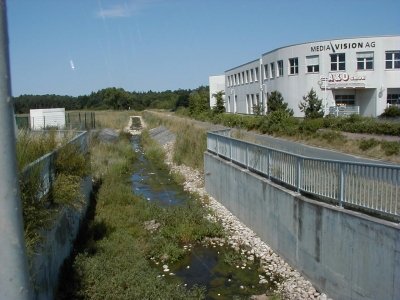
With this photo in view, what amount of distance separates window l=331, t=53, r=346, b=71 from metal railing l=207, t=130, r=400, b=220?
111ft

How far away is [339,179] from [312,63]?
39.0 metres

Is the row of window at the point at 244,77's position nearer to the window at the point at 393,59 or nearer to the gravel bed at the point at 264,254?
the window at the point at 393,59

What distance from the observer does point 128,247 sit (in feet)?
37.7

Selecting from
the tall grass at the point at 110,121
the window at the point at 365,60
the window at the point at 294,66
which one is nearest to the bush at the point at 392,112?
the window at the point at 365,60

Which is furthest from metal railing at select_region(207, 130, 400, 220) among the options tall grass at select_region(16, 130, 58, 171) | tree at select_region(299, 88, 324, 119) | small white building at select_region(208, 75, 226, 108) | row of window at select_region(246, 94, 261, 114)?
small white building at select_region(208, 75, 226, 108)

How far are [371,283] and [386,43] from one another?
40.8 meters

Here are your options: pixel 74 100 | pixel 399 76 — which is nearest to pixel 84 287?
pixel 399 76

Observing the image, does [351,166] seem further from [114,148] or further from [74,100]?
[74,100]

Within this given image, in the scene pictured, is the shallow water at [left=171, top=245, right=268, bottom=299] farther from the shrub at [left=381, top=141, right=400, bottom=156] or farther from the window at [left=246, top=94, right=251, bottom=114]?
the window at [left=246, top=94, right=251, bottom=114]

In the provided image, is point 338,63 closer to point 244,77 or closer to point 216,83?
point 244,77

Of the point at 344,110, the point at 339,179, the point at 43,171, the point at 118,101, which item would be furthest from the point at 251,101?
the point at 118,101

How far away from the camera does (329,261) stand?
9062mm

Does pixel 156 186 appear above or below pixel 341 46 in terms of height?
below

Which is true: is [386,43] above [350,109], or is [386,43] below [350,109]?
above
